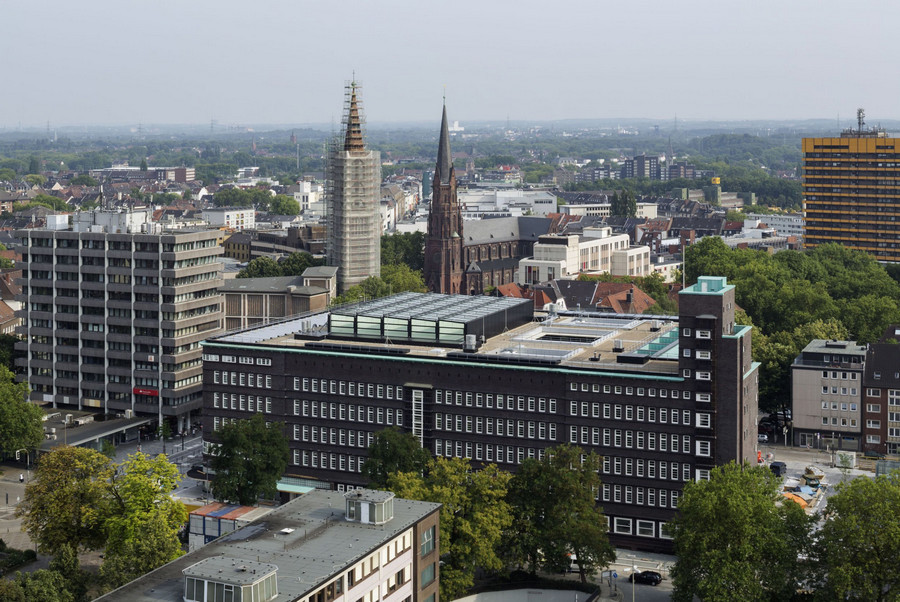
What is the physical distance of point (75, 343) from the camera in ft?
420

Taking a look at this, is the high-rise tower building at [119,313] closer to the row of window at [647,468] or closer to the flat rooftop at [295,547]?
the row of window at [647,468]

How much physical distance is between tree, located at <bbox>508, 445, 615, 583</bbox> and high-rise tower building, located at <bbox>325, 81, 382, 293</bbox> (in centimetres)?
10222

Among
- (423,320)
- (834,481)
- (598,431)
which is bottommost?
(834,481)

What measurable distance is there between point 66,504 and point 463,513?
88.1 ft

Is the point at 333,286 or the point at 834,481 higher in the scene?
the point at 333,286

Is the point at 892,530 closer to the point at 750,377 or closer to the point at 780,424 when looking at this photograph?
the point at 750,377

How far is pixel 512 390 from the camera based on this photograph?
9775cm

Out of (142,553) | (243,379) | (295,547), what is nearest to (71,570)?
(142,553)

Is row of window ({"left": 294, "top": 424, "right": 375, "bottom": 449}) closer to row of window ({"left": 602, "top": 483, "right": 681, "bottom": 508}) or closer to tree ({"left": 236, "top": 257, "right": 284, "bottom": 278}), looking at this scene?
row of window ({"left": 602, "top": 483, "right": 681, "bottom": 508})

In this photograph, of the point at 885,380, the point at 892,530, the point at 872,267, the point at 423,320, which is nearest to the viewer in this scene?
the point at 892,530

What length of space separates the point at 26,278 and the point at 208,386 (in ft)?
102

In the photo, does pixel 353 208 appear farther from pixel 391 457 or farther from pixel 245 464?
pixel 391 457

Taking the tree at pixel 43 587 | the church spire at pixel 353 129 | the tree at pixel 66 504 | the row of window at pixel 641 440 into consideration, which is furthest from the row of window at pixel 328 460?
the church spire at pixel 353 129

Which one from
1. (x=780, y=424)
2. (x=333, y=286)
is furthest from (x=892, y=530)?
(x=333, y=286)
